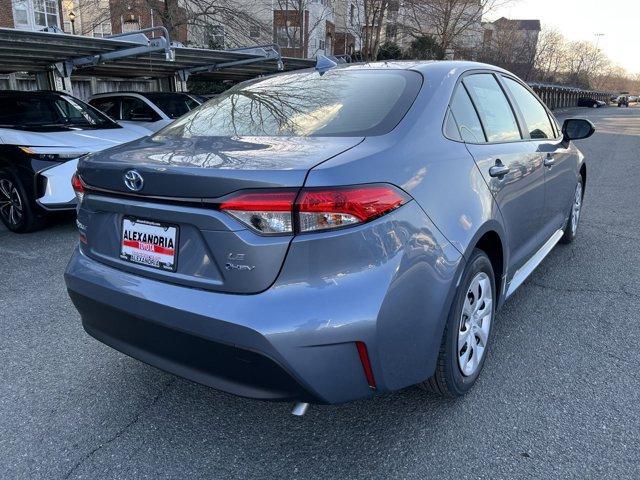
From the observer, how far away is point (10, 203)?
611 centimetres

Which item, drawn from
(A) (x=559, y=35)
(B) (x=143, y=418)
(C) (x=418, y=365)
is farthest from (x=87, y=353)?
(A) (x=559, y=35)

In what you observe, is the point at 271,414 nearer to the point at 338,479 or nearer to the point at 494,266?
the point at 338,479

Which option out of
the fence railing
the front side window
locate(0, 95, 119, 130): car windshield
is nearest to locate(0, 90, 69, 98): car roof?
locate(0, 95, 119, 130): car windshield

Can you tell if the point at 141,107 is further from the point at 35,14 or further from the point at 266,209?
the point at 35,14

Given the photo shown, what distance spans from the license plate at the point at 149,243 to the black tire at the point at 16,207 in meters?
4.29

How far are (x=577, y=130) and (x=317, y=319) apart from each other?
3.36m

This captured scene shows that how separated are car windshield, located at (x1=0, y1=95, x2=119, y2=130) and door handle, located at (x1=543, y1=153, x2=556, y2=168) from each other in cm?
564

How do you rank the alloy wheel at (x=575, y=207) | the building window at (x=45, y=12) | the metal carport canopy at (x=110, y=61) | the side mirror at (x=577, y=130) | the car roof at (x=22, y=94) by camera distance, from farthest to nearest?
the building window at (x=45, y=12), the metal carport canopy at (x=110, y=61), the car roof at (x=22, y=94), the alloy wheel at (x=575, y=207), the side mirror at (x=577, y=130)

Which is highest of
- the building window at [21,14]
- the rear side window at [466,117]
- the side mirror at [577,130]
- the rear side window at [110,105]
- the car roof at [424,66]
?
the building window at [21,14]

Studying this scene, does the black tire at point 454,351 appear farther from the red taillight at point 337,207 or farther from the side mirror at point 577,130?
the side mirror at point 577,130

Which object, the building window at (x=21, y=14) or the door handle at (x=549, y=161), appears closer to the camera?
the door handle at (x=549, y=161)

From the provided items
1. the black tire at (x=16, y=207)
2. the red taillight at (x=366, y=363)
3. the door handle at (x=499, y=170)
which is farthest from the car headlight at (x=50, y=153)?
the red taillight at (x=366, y=363)

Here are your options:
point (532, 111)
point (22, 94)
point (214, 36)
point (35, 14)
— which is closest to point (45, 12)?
point (35, 14)

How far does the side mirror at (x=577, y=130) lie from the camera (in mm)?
4270
